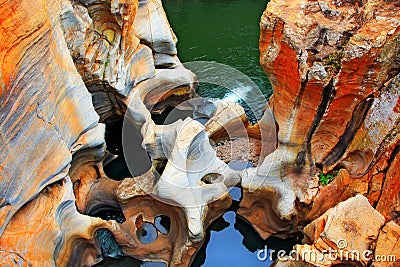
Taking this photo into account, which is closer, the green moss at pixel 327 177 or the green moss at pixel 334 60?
the green moss at pixel 334 60

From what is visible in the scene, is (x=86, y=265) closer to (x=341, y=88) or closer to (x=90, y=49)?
(x=90, y=49)

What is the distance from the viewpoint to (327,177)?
8.85 m

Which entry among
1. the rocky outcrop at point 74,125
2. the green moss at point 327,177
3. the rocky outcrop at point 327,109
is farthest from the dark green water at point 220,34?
the green moss at point 327,177

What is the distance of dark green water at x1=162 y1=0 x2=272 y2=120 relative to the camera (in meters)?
15.1

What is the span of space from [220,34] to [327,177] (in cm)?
1049

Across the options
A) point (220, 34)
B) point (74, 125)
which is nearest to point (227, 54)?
point (220, 34)

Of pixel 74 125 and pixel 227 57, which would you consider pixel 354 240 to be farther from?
pixel 227 57

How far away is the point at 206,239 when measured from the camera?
9742 millimetres

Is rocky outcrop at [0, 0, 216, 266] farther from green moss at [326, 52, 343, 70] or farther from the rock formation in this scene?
green moss at [326, 52, 343, 70]

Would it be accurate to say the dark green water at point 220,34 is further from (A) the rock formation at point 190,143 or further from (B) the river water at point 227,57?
(A) the rock formation at point 190,143

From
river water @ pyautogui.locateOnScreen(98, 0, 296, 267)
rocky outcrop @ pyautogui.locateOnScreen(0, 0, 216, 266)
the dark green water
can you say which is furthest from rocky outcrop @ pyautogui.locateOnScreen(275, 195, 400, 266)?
the dark green water

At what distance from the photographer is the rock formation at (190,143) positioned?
6648 millimetres

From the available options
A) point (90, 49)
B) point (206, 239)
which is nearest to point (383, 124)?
point (206, 239)

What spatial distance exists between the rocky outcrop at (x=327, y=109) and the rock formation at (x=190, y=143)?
0.03 metres
